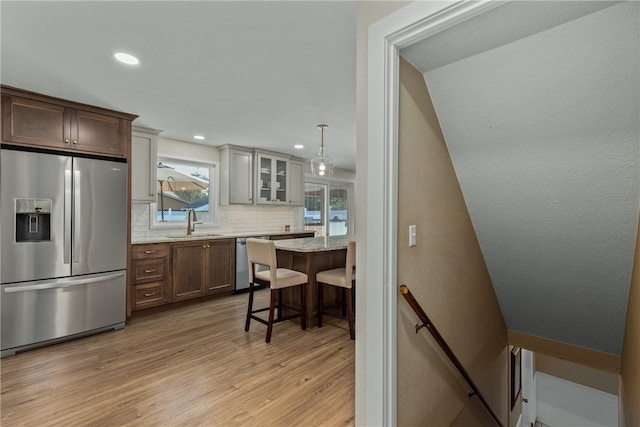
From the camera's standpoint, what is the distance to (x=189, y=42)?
81.4 inches

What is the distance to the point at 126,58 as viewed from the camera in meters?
2.27

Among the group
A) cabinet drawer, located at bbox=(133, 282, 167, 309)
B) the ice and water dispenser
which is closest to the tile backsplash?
cabinet drawer, located at bbox=(133, 282, 167, 309)

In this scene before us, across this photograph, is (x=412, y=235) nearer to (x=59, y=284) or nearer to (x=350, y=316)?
(x=350, y=316)

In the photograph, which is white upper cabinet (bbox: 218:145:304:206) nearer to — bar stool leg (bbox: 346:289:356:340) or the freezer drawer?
the freezer drawer

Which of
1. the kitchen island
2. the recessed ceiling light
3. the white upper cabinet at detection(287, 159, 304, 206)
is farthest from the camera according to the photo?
the white upper cabinet at detection(287, 159, 304, 206)

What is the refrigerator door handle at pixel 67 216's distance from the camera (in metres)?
3.00

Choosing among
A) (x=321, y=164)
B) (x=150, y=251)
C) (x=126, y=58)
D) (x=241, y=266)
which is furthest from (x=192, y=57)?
(x=241, y=266)

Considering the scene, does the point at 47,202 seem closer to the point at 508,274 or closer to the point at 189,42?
the point at 189,42

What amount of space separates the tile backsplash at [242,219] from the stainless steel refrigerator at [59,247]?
3.18 ft

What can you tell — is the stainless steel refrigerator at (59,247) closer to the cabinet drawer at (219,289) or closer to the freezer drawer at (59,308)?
the freezer drawer at (59,308)

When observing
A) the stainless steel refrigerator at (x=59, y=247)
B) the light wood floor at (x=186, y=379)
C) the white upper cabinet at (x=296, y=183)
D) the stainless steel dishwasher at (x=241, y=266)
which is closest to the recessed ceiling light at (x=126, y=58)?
the stainless steel refrigerator at (x=59, y=247)

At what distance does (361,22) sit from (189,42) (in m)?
1.20

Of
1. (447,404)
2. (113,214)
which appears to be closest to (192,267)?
(113,214)

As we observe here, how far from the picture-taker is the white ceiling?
1768mm
